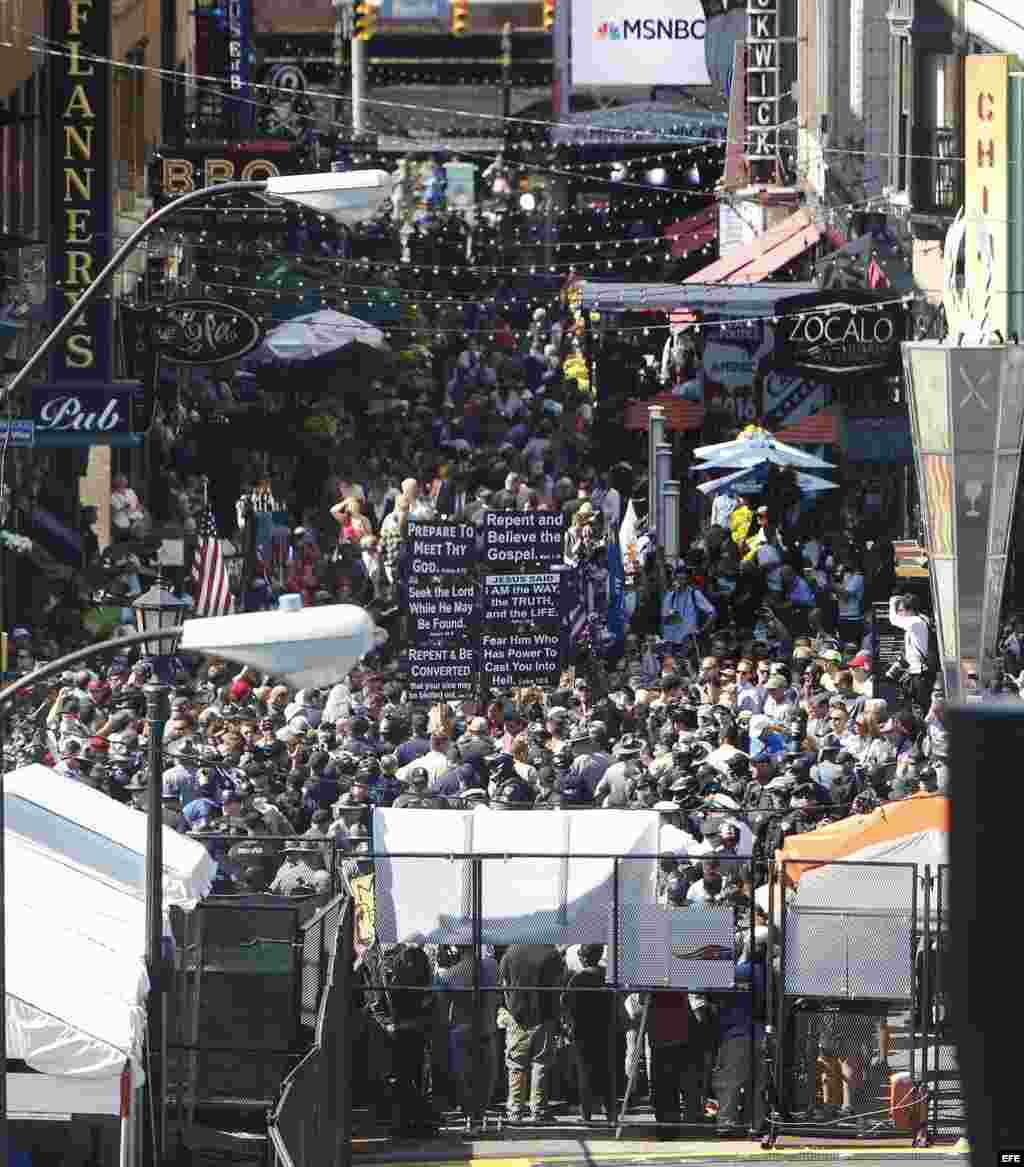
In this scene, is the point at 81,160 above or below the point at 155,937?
above

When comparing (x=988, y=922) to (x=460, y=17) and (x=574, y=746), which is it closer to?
(x=574, y=746)

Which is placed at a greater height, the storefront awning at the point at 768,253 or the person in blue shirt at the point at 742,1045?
the storefront awning at the point at 768,253

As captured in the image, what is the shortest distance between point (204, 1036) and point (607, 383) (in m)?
27.6

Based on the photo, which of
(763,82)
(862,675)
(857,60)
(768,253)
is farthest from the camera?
(763,82)

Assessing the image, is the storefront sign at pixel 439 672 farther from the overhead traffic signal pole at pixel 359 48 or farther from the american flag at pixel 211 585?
the overhead traffic signal pole at pixel 359 48

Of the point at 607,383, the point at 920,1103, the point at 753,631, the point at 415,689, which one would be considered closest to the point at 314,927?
the point at 920,1103

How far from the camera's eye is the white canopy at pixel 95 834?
→ 1396cm

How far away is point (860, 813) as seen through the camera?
17.5 m

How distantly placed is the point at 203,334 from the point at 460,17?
7332 cm

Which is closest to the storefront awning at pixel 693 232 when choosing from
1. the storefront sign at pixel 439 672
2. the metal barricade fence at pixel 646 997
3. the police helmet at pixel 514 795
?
the storefront sign at pixel 439 672

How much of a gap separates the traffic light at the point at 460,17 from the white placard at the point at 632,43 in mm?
29441

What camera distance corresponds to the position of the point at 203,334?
31.3 metres

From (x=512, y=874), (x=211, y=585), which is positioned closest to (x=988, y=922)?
(x=512, y=874)

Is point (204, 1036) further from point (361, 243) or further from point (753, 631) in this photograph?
point (361, 243)
